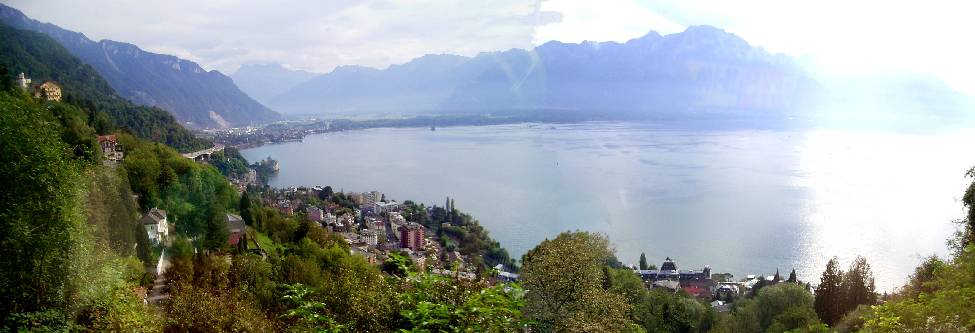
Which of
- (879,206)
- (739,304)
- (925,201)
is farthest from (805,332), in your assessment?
(925,201)

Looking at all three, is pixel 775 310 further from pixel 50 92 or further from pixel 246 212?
pixel 50 92

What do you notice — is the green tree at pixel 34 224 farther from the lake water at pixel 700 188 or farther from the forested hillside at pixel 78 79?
the forested hillside at pixel 78 79

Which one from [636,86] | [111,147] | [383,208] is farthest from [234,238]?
[636,86]

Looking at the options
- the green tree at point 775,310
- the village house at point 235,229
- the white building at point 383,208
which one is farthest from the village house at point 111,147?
the white building at point 383,208

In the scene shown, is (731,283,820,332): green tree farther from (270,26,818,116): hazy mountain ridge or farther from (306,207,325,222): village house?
(270,26,818,116): hazy mountain ridge

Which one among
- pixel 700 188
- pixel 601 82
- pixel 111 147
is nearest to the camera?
pixel 111 147
